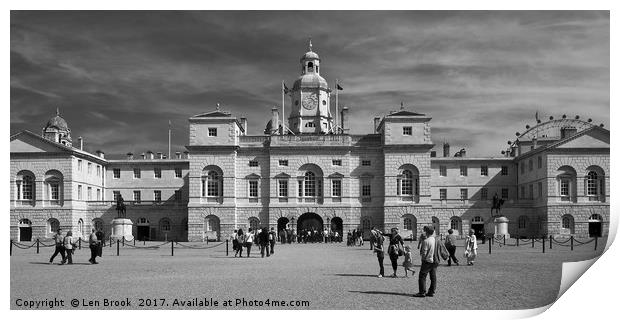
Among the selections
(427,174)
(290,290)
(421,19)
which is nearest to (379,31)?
(421,19)

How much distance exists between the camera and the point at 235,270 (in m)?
25.0

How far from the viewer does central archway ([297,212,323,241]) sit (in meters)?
54.8

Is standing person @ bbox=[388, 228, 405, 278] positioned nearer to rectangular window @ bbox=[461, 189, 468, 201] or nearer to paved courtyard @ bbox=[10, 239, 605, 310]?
paved courtyard @ bbox=[10, 239, 605, 310]

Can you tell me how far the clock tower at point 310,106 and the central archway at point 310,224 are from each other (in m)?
12.5

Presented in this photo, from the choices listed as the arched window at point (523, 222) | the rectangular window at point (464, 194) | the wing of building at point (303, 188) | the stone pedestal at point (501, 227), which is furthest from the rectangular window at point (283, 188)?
the arched window at point (523, 222)

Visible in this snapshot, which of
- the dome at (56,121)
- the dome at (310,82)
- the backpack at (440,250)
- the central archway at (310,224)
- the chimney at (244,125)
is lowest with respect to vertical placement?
the central archway at (310,224)

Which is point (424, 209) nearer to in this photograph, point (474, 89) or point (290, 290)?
point (474, 89)

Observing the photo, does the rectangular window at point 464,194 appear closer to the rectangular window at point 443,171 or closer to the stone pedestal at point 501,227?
the rectangular window at point 443,171

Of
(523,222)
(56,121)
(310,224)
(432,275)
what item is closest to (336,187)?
(310,224)

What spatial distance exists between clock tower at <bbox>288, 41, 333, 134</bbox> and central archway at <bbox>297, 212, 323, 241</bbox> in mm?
12539

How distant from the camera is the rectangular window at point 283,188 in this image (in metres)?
58.7

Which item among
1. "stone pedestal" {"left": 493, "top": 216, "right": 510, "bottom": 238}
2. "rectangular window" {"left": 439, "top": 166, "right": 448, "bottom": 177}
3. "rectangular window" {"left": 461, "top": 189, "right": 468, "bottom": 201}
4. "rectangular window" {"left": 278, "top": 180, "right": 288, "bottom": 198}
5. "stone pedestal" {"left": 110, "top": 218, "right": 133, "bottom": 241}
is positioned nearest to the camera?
"stone pedestal" {"left": 110, "top": 218, "right": 133, "bottom": 241}

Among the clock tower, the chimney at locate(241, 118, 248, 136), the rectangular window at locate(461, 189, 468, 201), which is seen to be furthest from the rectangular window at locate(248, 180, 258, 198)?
the rectangular window at locate(461, 189, 468, 201)

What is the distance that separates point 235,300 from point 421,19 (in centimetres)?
941
